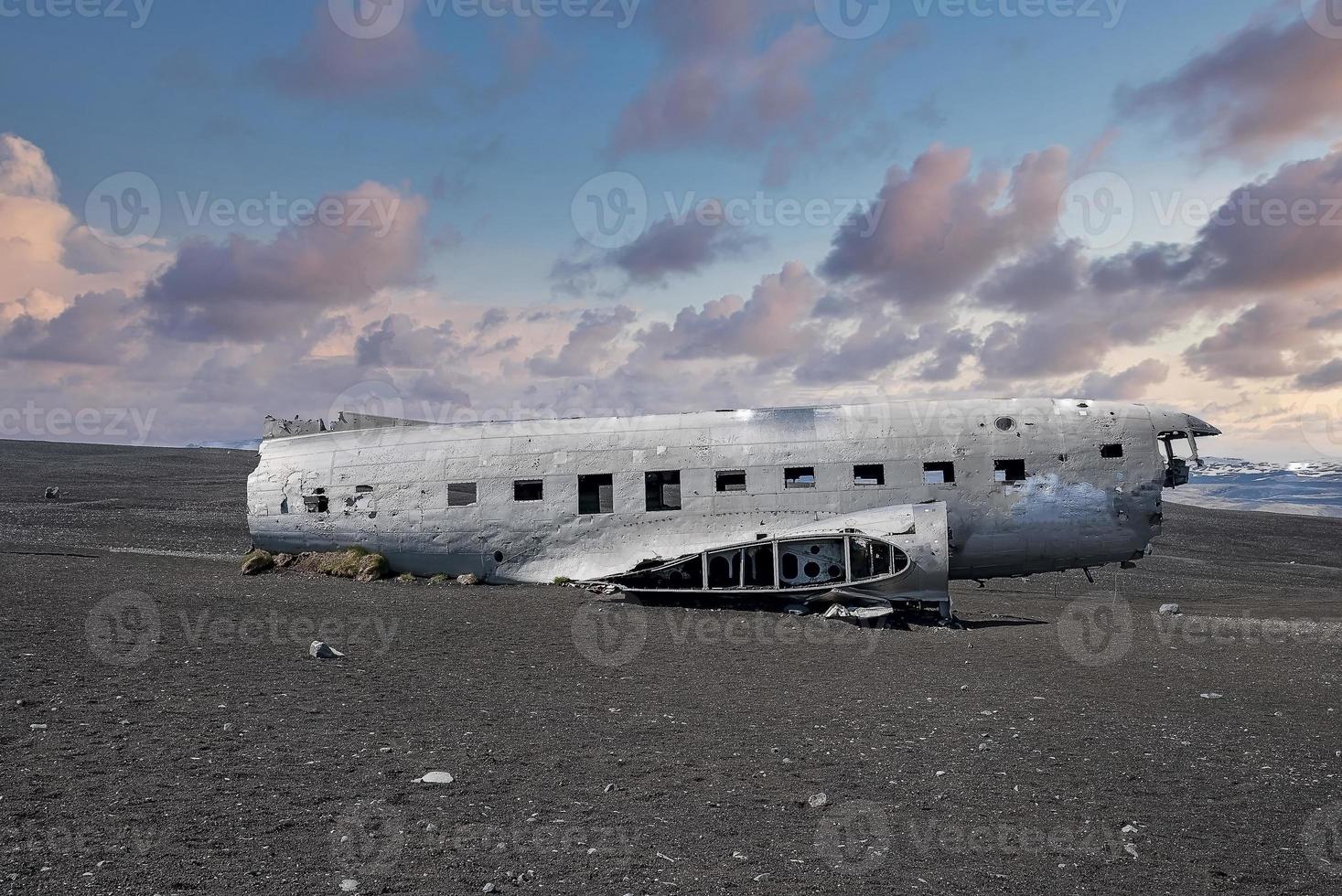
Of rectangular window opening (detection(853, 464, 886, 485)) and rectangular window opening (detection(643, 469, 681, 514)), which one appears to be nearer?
rectangular window opening (detection(853, 464, 886, 485))

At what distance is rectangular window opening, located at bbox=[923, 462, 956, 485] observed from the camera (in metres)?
20.0

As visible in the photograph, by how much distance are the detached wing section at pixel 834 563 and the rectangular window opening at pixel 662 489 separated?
5.03 feet

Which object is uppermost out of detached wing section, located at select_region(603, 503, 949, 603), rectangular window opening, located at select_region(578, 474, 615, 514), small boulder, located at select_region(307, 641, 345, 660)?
rectangular window opening, located at select_region(578, 474, 615, 514)

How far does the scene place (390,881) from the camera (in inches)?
227

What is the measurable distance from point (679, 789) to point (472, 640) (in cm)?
787

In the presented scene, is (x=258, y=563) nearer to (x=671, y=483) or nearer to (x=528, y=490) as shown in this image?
(x=528, y=490)

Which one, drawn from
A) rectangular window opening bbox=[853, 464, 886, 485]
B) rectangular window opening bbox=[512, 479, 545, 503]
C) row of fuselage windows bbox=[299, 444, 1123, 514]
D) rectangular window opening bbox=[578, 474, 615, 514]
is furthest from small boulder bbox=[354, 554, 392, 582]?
rectangular window opening bbox=[853, 464, 886, 485]

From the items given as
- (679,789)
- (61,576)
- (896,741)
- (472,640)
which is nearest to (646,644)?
(472,640)

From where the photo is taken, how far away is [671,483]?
21.1m

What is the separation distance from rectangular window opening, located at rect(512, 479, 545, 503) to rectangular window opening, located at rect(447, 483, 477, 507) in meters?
1.16

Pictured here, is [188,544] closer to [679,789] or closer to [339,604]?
[339,604]

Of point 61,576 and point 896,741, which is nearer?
point 896,741

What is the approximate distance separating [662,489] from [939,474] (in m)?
6.81

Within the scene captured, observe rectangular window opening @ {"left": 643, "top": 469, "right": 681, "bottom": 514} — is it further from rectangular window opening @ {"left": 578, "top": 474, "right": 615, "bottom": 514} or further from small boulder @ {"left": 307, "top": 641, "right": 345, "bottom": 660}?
small boulder @ {"left": 307, "top": 641, "right": 345, "bottom": 660}
